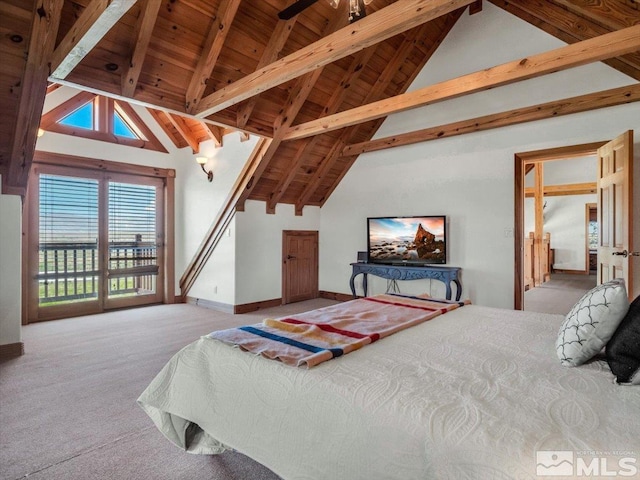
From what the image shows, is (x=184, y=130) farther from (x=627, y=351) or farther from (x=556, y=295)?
(x=556, y=295)

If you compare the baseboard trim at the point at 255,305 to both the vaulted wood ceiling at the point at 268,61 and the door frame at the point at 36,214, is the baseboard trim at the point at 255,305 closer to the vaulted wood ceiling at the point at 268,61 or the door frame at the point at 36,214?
the door frame at the point at 36,214

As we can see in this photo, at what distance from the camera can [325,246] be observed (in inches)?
247

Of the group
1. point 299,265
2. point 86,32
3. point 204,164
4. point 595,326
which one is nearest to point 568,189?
point 299,265

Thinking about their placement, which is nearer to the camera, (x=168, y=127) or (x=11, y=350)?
(x=11, y=350)

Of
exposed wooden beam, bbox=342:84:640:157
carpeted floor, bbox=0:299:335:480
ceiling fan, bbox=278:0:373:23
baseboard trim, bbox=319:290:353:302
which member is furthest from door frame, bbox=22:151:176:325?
ceiling fan, bbox=278:0:373:23

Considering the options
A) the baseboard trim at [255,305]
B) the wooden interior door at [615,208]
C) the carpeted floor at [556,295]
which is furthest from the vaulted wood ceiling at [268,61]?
the carpeted floor at [556,295]

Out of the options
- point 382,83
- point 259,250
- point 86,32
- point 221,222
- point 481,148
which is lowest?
point 259,250

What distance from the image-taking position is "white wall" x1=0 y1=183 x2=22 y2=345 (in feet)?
10.6

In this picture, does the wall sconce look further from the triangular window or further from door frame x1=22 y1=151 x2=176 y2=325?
the triangular window

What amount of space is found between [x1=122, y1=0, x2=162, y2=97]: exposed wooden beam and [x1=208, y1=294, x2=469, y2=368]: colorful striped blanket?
270 cm

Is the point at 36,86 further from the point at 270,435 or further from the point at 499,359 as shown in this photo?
the point at 499,359

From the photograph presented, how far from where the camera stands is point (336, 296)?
611cm

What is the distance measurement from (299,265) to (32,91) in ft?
13.5

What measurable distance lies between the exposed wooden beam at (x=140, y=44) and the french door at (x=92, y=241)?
233cm
